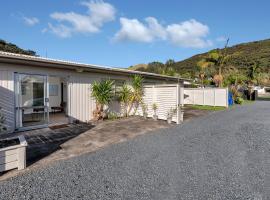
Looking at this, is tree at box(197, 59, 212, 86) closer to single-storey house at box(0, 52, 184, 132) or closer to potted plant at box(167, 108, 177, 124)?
potted plant at box(167, 108, 177, 124)

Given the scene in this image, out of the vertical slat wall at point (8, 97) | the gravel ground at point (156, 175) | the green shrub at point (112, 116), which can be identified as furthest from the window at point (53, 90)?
the gravel ground at point (156, 175)

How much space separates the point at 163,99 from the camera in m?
10.5

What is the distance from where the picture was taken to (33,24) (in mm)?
16500

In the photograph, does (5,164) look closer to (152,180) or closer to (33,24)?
(152,180)

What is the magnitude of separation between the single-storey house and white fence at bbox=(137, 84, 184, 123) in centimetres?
237

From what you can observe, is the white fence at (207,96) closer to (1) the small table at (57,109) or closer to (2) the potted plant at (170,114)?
(2) the potted plant at (170,114)

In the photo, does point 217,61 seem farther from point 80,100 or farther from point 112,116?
point 80,100

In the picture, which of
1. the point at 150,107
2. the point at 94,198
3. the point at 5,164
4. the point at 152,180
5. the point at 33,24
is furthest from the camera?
the point at 33,24

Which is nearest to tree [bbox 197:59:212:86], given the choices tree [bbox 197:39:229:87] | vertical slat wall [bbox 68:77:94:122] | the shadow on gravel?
tree [bbox 197:39:229:87]

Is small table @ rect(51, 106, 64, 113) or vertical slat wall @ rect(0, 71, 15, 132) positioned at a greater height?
vertical slat wall @ rect(0, 71, 15, 132)

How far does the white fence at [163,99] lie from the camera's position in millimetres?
9812

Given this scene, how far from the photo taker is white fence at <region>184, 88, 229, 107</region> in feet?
60.1

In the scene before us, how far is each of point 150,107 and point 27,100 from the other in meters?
6.24

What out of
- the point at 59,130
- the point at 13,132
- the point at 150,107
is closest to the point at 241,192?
the point at 59,130
